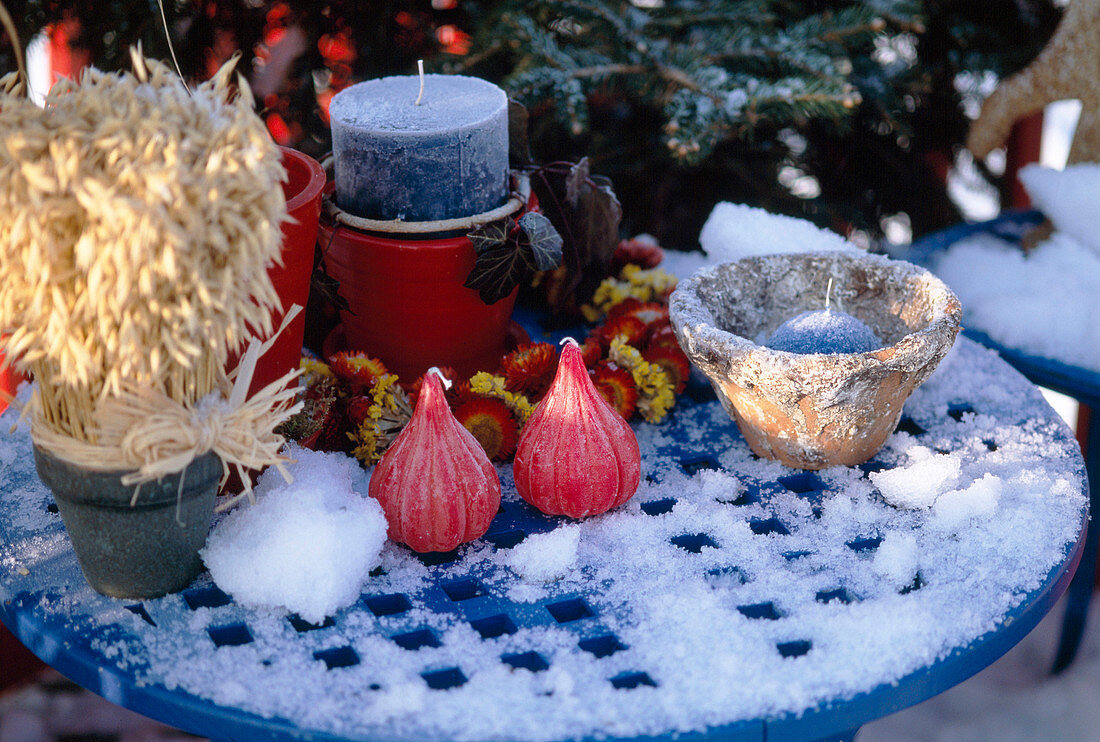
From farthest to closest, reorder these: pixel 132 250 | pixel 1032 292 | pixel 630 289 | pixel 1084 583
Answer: pixel 1084 583, pixel 1032 292, pixel 630 289, pixel 132 250

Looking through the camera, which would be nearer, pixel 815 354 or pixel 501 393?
pixel 815 354

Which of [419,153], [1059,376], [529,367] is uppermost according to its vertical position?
[419,153]

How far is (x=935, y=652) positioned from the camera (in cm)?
80

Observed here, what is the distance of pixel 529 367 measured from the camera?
3.70ft

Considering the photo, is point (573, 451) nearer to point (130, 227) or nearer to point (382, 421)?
point (382, 421)

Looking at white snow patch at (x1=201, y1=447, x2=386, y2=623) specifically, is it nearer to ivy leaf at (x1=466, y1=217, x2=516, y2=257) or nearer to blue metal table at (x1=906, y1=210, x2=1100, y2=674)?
ivy leaf at (x1=466, y1=217, x2=516, y2=257)

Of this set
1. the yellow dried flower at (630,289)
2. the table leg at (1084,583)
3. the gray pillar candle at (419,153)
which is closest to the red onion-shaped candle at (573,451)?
the gray pillar candle at (419,153)

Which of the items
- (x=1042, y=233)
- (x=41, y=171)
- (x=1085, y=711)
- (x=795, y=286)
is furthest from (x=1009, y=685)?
(x=41, y=171)

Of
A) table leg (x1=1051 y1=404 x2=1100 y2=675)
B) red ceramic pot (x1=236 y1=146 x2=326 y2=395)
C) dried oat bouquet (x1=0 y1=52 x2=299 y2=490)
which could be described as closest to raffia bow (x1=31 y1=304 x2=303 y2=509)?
dried oat bouquet (x1=0 y1=52 x2=299 y2=490)

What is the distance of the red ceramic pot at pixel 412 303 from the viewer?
109 centimetres

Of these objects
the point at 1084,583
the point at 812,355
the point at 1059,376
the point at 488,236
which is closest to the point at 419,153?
the point at 488,236

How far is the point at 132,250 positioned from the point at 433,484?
1.17 feet

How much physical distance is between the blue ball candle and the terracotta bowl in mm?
38

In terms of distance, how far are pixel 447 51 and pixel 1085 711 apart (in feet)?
5.68
